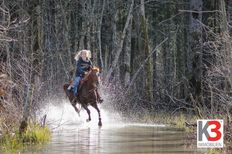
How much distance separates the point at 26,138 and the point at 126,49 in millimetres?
20311

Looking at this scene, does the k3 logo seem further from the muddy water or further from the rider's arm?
the rider's arm

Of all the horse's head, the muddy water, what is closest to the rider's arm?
the horse's head

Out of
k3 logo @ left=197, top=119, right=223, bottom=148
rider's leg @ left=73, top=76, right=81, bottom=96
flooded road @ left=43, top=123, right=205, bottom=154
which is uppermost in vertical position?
rider's leg @ left=73, top=76, right=81, bottom=96

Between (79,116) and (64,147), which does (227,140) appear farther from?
(79,116)

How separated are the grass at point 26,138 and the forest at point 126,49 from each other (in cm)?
38

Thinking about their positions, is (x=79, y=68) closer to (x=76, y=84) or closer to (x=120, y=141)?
(x=76, y=84)

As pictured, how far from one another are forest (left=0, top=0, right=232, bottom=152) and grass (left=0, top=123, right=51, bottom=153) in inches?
15.1

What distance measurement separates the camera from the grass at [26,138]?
13.1 m

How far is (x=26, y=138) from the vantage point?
1430cm

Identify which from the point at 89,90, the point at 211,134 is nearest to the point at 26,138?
the point at 211,134

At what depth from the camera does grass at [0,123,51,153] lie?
13.1 m

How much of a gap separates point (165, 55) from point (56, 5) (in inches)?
437

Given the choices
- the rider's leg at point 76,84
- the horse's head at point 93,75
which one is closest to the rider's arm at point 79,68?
the rider's leg at point 76,84

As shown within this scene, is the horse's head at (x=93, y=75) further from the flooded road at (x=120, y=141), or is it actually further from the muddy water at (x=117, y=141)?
the flooded road at (x=120, y=141)
